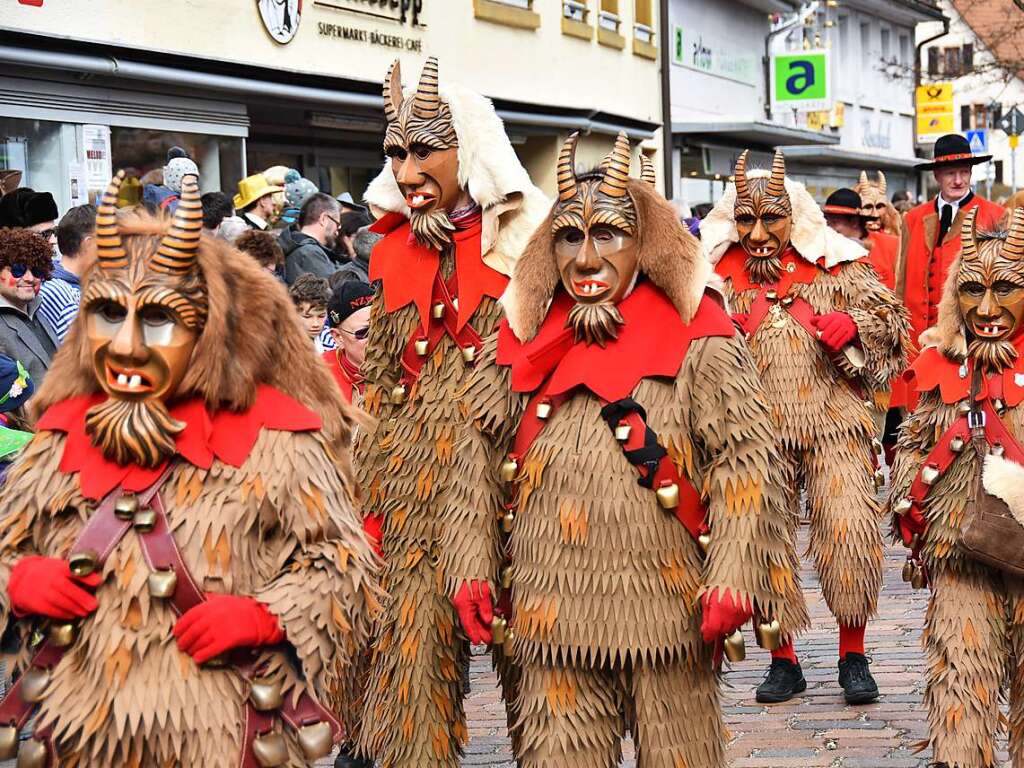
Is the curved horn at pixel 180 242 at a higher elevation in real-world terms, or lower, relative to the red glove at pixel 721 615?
higher

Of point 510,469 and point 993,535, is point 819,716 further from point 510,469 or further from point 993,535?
point 510,469

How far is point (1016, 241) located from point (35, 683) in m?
3.59

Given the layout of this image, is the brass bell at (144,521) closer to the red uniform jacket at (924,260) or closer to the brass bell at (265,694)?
the brass bell at (265,694)

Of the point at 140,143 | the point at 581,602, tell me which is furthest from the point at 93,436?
the point at 140,143

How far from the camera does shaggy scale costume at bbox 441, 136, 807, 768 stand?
4.69 metres

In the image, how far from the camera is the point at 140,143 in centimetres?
1412

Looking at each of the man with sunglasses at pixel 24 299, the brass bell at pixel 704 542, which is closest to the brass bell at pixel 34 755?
the brass bell at pixel 704 542

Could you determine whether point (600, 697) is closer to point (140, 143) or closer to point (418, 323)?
point (418, 323)

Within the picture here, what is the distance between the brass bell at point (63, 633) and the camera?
12.8 feet

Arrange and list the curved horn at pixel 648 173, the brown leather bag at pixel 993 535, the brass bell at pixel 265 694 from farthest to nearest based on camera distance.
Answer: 1. the brown leather bag at pixel 993 535
2. the curved horn at pixel 648 173
3. the brass bell at pixel 265 694

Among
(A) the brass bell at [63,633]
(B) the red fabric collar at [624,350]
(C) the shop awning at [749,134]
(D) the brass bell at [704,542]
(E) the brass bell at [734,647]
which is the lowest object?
(E) the brass bell at [734,647]

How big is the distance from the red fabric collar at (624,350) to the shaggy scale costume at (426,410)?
0.99 metres

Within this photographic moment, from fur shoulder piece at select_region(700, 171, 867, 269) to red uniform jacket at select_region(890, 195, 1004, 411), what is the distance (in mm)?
2692

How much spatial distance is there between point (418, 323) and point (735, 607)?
77.7 inches
